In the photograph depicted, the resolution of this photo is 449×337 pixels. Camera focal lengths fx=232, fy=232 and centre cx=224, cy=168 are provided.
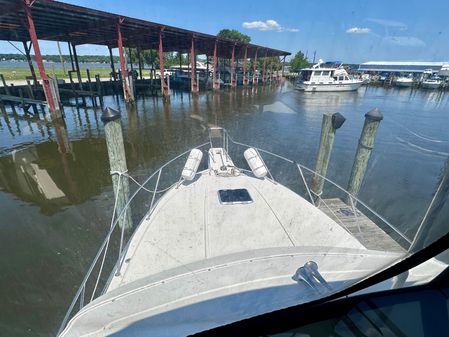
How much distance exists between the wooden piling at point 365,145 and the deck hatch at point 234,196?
318 centimetres

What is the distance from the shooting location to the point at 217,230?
3.30m

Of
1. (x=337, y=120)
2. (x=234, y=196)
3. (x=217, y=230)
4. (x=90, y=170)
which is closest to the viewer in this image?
(x=217, y=230)

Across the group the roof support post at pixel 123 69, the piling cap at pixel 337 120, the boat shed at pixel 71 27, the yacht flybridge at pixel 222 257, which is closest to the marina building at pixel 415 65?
the yacht flybridge at pixel 222 257

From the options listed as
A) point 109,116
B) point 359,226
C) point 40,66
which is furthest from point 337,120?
point 40,66

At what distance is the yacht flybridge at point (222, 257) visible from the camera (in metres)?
1.22

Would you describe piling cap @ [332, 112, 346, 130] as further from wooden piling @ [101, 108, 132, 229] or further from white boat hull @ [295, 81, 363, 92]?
white boat hull @ [295, 81, 363, 92]

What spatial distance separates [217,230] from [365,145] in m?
4.16

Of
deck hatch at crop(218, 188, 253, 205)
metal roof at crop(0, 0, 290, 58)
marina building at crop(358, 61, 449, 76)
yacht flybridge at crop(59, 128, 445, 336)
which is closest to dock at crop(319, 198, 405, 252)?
yacht flybridge at crop(59, 128, 445, 336)

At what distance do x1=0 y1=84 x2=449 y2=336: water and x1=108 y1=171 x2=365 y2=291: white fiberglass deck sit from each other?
1242 millimetres

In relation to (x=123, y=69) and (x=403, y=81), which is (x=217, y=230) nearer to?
(x=123, y=69)

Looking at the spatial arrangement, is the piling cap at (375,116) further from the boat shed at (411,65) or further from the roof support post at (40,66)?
the roof support post at (40,66)

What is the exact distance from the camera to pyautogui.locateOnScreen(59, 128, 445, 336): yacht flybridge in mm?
1224

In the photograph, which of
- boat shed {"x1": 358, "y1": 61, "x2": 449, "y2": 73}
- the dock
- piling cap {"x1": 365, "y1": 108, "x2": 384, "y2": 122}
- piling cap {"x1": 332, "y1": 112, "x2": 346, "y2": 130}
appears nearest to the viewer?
boat shed {"x1": 358, "y1": 61, "x2": 449, "y2": 73}

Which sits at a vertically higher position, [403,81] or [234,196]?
[403,81]
